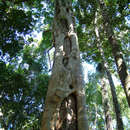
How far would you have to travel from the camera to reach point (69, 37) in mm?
3969

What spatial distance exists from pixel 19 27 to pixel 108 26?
3.99 meters

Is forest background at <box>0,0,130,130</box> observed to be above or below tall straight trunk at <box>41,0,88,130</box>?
above

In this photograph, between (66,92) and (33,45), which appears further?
(33,45)

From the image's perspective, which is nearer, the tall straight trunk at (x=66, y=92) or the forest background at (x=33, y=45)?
the tall straight trunk at (x=66, y=92)

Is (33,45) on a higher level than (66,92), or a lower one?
higher

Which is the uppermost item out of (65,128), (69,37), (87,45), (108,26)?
(87,45)

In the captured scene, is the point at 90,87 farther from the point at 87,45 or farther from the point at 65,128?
the point at 65,128

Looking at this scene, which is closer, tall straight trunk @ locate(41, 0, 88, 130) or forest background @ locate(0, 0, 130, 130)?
tall straight trunk @ locate(41, 0, 88, 130)

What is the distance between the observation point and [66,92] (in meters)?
2.74

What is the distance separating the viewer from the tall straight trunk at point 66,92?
2.45m

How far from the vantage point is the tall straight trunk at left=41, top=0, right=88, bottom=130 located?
96.3 inches

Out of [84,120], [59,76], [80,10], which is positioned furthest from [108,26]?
[80,10]

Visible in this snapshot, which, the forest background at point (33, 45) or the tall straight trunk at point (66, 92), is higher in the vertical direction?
the forest background at point (33, 45)

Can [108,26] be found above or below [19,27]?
below
